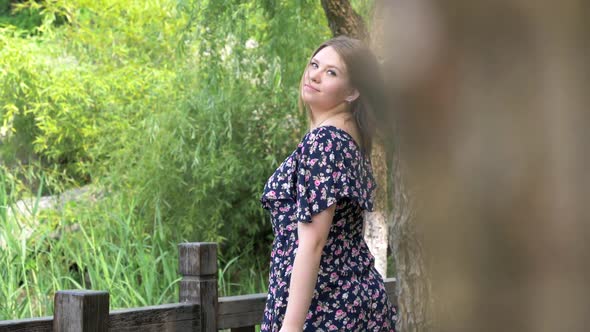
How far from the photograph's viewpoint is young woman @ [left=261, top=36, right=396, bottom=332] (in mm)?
2025

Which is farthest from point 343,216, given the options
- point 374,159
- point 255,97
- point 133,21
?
point 133,21

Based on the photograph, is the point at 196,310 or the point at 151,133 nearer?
the point at 196,310

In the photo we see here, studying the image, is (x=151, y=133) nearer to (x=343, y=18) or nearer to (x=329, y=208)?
(x=343, y=18)

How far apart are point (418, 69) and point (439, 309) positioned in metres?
0.06

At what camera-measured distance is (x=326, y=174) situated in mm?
2055

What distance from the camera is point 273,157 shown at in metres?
6.41

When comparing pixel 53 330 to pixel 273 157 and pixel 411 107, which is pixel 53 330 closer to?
pixel 411 107

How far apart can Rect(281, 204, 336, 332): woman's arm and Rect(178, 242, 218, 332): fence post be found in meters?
0.90

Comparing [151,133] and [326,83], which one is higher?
[151,133]

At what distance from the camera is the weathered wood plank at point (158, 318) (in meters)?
2.52

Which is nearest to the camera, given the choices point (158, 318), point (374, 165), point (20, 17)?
point (158, 318)

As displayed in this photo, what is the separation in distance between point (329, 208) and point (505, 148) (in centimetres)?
184

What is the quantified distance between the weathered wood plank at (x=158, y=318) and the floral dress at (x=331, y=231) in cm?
49

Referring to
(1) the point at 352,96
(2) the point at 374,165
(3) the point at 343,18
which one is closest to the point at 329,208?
(1) the point at 352,96
